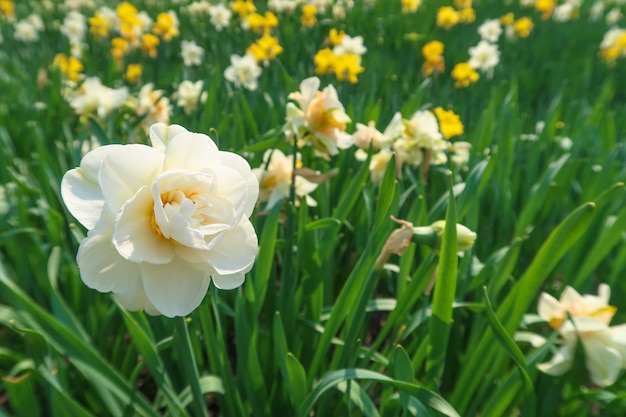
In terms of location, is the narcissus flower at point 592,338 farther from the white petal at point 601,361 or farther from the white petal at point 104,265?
the white petal at point 104,265

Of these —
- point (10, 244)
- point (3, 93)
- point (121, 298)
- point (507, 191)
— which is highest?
point (121, 298)

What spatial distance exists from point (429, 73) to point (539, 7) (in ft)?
9.30

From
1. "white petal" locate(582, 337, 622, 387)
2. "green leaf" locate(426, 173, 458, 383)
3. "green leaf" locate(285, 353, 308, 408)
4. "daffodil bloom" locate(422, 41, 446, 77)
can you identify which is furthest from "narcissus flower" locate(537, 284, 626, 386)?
"daffodil bloom" locate(422, 41, 446, 77)

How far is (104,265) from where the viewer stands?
538 millimetres

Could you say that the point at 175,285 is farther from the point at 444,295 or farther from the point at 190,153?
the point at 444,295

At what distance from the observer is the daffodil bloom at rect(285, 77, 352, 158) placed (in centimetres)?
116

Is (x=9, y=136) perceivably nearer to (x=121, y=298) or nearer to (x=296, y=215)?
(x=296, y=215)

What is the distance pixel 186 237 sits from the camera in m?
0.51

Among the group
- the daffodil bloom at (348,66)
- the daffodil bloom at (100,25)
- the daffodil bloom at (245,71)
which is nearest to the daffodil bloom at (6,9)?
the daffodil bloom at (100,25)

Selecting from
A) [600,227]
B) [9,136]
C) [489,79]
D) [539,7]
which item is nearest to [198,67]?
[9,136]

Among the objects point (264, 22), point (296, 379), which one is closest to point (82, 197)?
point (296, 379)

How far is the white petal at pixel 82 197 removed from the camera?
540mm

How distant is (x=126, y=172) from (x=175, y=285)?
0.13 meters

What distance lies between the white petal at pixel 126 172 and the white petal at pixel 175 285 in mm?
77
